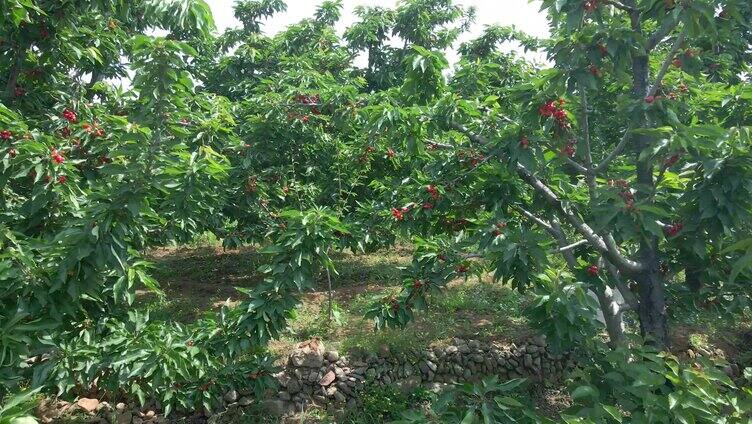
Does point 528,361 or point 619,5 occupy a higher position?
point 619,5

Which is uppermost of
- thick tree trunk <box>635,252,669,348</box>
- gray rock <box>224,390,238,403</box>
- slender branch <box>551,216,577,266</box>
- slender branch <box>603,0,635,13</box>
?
slender branch <box>603,0,635,13</box>

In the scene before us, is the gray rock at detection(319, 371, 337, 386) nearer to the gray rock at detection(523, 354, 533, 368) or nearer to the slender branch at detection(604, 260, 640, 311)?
the gray rock at detection(523, 354, 533, 368)

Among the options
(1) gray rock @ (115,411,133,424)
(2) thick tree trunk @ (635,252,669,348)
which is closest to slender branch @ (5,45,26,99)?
(1) gray rock @ (115,411,133,424)

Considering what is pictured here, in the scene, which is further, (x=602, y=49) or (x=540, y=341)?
(x=540, y=341)

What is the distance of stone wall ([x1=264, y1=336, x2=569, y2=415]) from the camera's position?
592 centimetres

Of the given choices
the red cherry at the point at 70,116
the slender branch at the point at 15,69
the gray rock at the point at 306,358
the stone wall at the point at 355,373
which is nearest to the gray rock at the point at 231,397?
the stone wall at the point at 355,373

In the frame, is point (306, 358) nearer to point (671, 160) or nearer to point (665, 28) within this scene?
point (671, 160)

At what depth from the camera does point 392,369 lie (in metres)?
6.30

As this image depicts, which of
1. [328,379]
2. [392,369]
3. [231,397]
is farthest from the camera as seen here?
[392,369]

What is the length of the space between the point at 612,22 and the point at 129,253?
3.62 meters

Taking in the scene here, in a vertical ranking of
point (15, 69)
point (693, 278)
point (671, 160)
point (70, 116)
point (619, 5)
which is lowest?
point (693, 278)

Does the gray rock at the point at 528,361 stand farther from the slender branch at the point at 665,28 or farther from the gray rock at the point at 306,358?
the slender branch at the point at 665,28

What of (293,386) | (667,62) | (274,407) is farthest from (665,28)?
(274,407)

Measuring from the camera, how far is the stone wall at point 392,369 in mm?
5922
